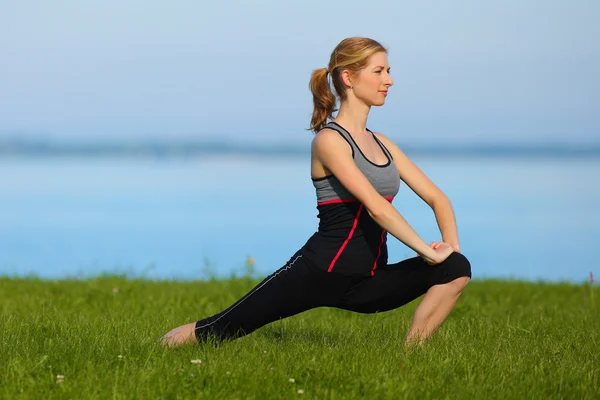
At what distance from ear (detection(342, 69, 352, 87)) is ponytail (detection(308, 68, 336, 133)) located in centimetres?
20

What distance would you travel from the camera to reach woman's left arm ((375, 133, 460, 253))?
6.07m

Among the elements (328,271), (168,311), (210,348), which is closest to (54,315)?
(168,311)

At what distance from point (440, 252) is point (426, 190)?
0.63 meters

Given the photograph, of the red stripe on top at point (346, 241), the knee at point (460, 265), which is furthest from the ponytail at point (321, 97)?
the knee at point (460, 265)

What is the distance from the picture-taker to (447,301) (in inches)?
228

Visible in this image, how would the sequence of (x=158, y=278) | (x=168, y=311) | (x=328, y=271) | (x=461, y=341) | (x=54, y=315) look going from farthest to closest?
(x=158, y=278)
(x=168, y=311)
(x=54, y=315)
(x=461, y=341)
(x=328, y=271)

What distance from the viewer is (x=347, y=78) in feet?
18.8

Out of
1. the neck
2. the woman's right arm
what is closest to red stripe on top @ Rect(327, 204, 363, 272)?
the woman's right arm

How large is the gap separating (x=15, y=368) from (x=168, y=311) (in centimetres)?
354

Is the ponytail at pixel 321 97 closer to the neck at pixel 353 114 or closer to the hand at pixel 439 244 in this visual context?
the neck at pixel 353 114

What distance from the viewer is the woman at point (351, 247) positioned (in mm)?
5605

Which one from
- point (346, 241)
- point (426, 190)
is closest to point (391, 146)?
point (426, 190)

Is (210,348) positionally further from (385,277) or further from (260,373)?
(385,277)

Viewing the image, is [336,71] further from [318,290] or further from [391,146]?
[318,290]
